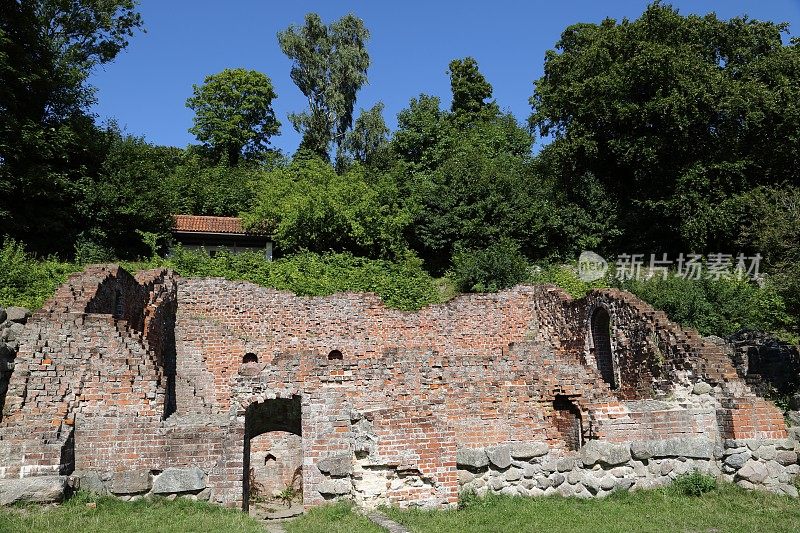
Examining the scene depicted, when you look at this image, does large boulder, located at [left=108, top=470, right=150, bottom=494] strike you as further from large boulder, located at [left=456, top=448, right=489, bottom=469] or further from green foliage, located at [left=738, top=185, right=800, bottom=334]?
green foliage, located at [left=738, top=185, right=800, bottom=334]

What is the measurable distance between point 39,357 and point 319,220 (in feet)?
52.1

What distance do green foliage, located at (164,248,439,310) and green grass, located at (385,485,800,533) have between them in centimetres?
1260

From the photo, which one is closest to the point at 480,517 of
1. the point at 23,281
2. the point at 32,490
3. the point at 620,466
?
the point at 620,466

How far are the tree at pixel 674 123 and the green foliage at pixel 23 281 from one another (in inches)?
898

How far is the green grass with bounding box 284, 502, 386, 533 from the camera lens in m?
8.44

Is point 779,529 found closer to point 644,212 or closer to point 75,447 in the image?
point 75,447

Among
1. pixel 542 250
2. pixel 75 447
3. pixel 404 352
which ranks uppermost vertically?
pixel 542 250

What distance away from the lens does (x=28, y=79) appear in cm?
2311

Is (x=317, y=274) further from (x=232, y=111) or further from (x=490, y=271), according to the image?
(x=232, y=111)

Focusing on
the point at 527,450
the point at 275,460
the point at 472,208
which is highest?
the point at 472,208

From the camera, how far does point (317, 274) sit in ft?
74.7

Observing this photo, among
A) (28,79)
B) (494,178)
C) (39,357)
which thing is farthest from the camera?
(494,178)

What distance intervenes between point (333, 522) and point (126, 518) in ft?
9.07

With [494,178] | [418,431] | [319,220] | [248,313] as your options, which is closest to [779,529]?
[418,431]
